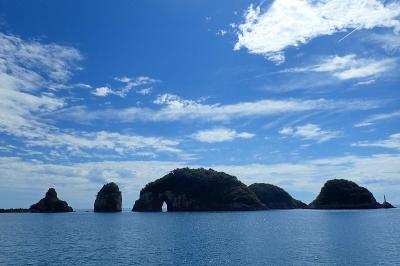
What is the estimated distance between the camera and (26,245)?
9181cm

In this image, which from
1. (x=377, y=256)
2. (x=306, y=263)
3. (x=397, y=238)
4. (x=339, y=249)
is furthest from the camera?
(x=397, y=238)

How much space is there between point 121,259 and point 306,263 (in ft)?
99.4

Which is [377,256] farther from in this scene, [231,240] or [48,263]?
[48,263]

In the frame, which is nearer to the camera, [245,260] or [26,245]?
[245,260]

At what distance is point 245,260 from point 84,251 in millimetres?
32823

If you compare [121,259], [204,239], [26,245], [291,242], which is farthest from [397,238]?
[26,245]

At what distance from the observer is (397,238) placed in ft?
319

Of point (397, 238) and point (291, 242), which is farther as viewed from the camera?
point (397, 238)

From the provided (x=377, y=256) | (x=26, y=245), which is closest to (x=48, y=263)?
(x=26, y=245)

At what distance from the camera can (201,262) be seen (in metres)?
65.8


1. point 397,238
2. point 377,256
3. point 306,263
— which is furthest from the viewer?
point 397,238

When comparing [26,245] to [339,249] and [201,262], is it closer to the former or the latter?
[201,262]

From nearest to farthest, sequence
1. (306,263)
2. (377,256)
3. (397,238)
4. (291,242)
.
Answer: (306,263) < (377,256) < (291,242) < (397,238)

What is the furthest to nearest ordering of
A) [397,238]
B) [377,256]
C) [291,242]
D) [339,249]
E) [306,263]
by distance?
[397,238], [291,242], [339,249], [377,256], [306,263]
